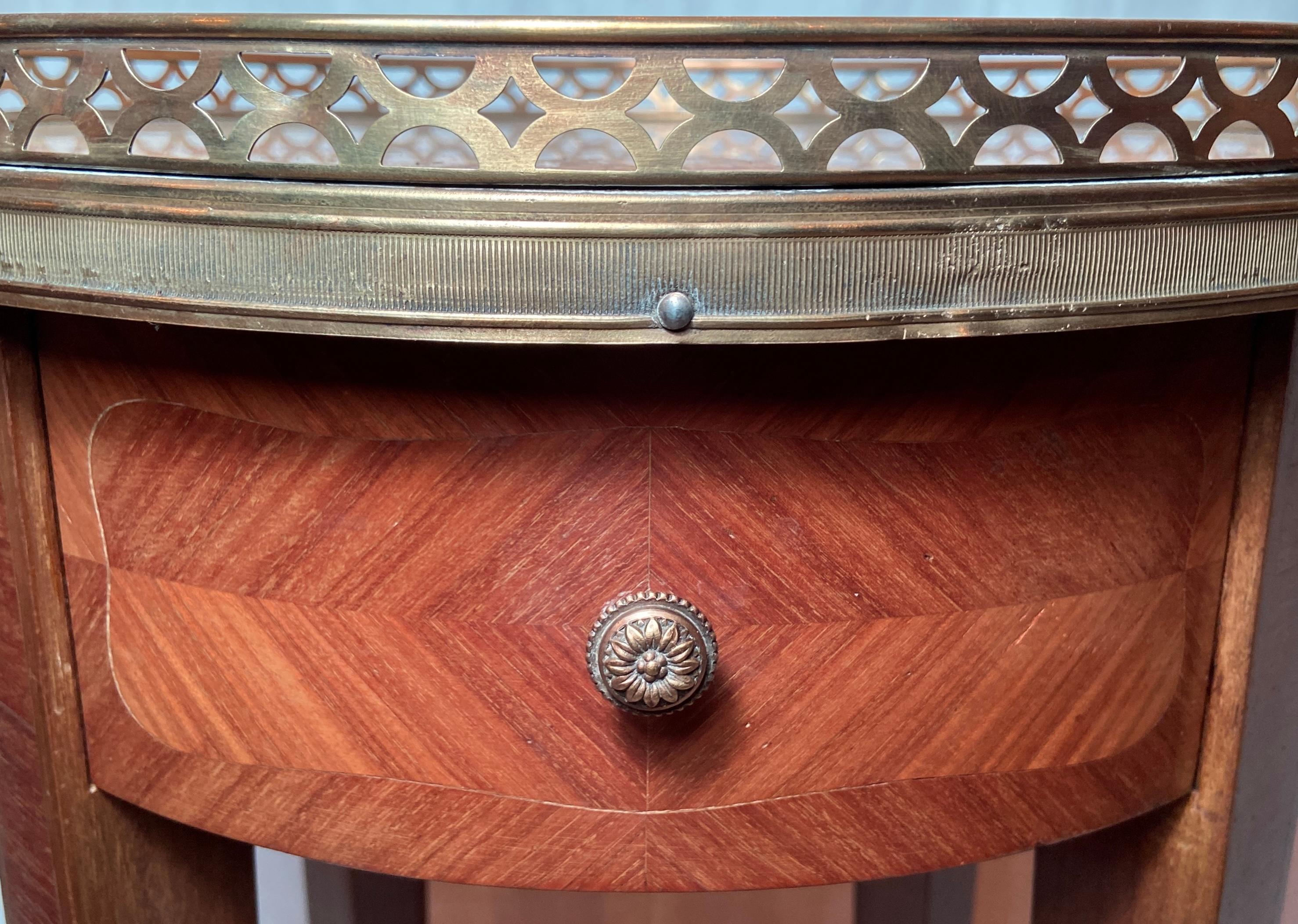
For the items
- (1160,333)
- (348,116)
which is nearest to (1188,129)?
(1160,333)

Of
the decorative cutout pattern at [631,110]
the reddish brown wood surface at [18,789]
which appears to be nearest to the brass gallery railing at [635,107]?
the decorative cutout pattern at [631,110]

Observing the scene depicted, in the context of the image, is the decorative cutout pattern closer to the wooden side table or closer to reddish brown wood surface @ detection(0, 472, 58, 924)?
the wooden side table

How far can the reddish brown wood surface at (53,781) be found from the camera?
528 millimetres

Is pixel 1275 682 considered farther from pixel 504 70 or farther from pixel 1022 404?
pixel 504 70

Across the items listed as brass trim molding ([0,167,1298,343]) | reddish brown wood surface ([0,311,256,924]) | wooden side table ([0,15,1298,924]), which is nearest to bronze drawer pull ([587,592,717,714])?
wooden side table ([0,15,1298,924])

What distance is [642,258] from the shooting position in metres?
0.38

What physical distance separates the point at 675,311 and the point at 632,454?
0.08 m

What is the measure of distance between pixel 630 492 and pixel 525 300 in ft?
0.31

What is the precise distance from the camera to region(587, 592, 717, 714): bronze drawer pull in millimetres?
446

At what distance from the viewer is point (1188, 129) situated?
16.8 inches

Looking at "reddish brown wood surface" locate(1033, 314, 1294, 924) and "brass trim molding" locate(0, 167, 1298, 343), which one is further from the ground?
"brass trim molding" locate(0, 167, 1298, 343)

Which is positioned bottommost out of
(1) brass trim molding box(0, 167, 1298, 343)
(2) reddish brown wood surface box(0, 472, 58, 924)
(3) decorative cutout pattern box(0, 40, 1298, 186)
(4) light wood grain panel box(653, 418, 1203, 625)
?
(2) reddish brown wood surface box(0, 472, 58, 924)

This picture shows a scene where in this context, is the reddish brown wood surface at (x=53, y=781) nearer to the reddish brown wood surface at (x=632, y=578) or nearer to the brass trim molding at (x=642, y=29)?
the reddish brown wood surface at (x=632, y=578)

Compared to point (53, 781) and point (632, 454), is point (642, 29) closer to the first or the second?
point (632, 454)
